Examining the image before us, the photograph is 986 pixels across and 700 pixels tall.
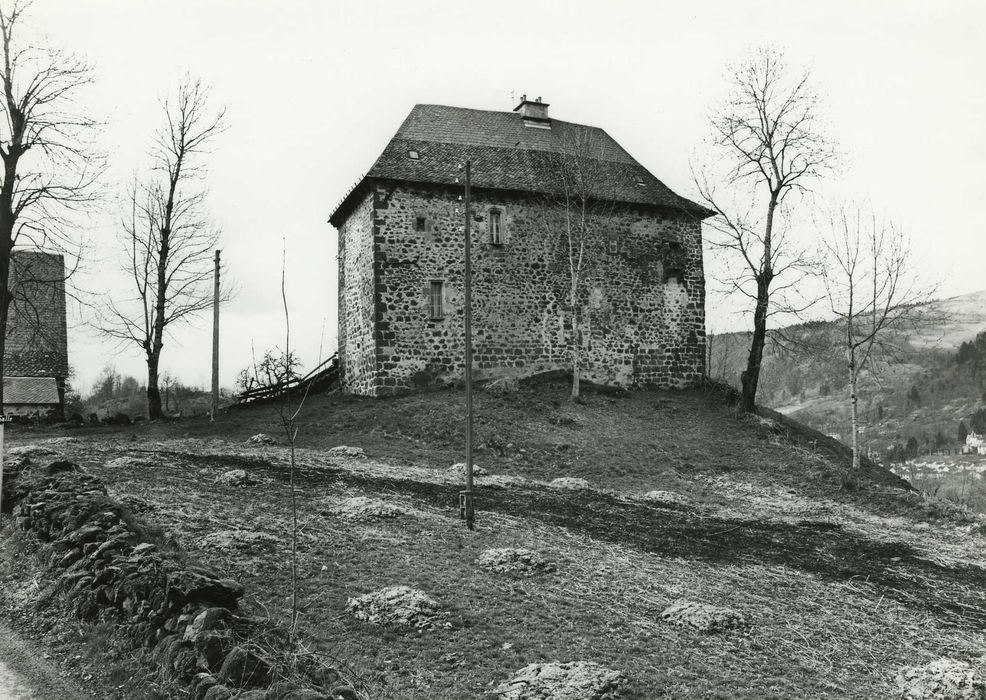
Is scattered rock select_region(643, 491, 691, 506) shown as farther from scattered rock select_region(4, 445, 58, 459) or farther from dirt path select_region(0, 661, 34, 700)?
dirt path select_region(0, 661, 34, 700)

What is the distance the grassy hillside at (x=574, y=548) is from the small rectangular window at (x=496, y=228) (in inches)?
248

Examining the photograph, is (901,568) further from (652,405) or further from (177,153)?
(177,153)

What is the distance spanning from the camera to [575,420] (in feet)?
72.1

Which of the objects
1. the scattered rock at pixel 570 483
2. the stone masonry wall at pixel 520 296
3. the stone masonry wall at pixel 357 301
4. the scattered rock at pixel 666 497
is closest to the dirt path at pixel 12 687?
the scattered rock at pixel 570 483

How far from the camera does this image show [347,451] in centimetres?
1789

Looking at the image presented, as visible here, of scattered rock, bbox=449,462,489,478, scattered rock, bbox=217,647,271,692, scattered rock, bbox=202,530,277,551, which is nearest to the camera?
scattered rock, bbox=217,647,271,692

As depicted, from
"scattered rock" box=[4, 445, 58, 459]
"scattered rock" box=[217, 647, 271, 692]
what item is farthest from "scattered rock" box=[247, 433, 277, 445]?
"scattered rock" box=[217, 647, 271, 692]

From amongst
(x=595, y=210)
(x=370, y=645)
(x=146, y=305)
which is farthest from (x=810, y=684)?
(x=146, y=305)

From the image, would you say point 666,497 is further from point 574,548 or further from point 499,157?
point 499,157

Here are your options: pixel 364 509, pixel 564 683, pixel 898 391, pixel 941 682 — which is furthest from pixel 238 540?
pixel 898 391

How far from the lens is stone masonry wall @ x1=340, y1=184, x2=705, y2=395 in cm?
2375

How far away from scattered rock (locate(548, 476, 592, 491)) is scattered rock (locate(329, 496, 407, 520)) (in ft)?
15.2

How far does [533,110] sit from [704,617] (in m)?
23.9

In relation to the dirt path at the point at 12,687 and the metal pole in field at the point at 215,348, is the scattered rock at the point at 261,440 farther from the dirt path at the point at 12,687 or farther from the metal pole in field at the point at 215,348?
the dirt path at the point at 12,687
